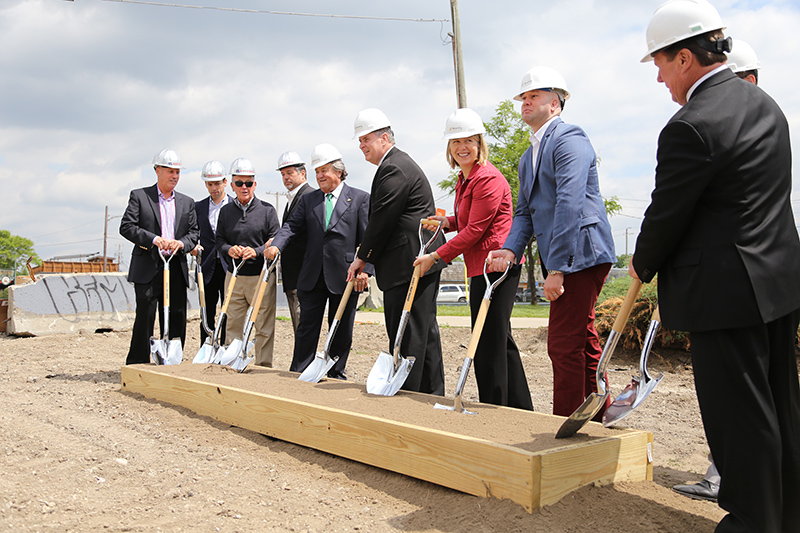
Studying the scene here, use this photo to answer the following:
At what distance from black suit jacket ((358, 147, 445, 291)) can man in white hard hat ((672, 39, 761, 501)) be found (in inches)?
81.4

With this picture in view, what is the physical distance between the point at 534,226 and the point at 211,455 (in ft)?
7.52

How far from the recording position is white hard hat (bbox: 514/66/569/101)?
3.53 metres

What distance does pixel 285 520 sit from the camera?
8.93ft

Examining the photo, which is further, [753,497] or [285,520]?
[285,520]

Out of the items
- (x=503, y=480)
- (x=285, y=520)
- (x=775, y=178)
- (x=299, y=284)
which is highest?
(x=775, y=178)

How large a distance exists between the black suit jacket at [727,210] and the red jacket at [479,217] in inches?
69.4

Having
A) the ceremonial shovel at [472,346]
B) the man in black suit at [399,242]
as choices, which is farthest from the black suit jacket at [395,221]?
the ceremonial shovel at [472,346]

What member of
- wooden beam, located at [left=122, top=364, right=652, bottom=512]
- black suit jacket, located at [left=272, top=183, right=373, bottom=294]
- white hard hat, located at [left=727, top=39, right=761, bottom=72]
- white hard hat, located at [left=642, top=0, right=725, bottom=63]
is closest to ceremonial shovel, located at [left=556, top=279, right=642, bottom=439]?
wooden beam, located at [left=122, top=364, right=652, bottom=512]

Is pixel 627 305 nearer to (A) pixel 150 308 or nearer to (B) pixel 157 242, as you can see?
(B) pixel 157 242

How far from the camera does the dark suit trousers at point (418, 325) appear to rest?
4.35 metres

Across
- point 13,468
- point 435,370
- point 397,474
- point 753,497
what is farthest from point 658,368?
point 13,468

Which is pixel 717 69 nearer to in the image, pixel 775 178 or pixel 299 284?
pixel 775 178

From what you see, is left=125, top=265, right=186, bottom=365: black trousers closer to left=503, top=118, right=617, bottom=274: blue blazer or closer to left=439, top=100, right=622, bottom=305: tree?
left=503, top=118, right=617, bottom=274: blue blazer

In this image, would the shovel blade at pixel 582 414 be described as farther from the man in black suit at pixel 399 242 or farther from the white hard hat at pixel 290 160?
the white hard hat at pixel 290 160
